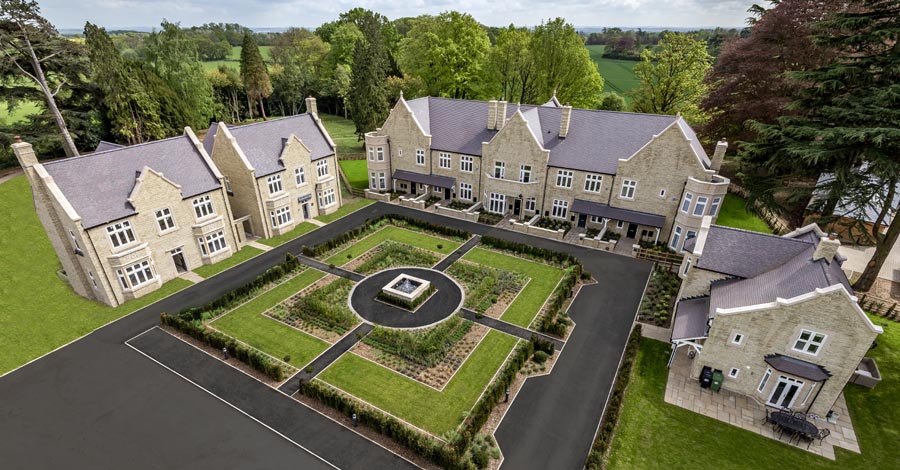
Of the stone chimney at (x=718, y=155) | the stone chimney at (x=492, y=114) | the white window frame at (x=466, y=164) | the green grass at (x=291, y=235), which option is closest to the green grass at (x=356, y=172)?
the green grass at (x=291, y=235)

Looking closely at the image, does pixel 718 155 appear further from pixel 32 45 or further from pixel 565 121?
pixel 32 45

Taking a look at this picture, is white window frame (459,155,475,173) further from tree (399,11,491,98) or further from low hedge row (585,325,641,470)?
tree (399,11,491,98)

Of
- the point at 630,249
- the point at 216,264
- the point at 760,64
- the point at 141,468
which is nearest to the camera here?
the point at 141,468

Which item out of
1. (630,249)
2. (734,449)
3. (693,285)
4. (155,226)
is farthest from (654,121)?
(155,226)

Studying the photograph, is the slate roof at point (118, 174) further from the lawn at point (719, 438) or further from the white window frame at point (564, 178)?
the lawn at point (719, 438)

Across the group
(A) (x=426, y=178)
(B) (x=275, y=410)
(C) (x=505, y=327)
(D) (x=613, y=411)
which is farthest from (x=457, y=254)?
(B) (x=275, y=410)

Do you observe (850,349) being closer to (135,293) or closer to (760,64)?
(760,64)
